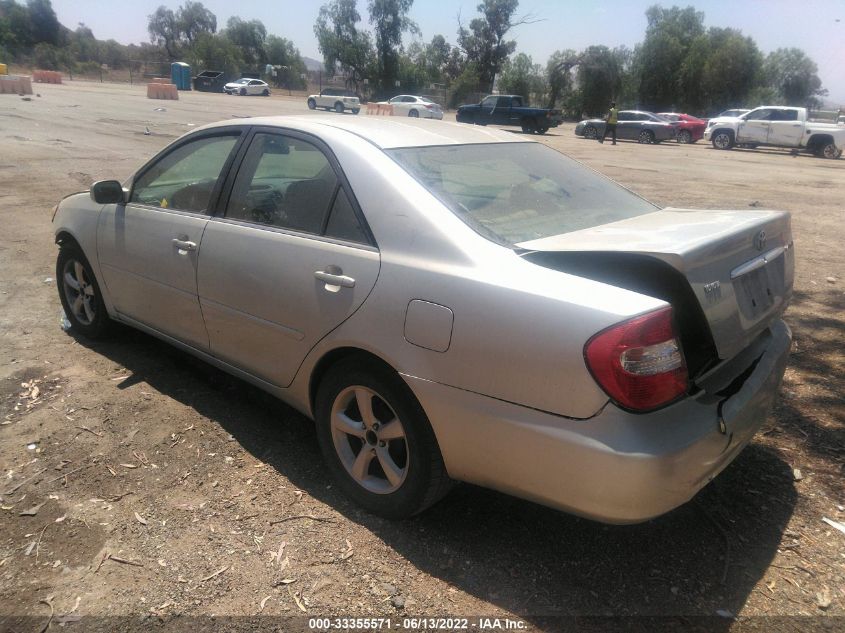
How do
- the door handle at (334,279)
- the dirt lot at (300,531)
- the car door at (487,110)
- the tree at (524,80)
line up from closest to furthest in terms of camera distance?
the dirt lot at (300,531) < the door handle at (334,279) < the car door at (487,110) < the tree at (524,80)

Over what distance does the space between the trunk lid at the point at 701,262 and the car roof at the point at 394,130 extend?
0.92 m

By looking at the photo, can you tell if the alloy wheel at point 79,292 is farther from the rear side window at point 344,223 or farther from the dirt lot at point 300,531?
the rear side window at point 344,223

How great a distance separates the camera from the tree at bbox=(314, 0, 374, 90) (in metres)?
73.4

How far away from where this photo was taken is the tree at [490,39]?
67375 millimetres

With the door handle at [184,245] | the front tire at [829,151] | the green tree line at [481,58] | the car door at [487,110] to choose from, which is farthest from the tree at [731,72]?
the door handle at [184,245]

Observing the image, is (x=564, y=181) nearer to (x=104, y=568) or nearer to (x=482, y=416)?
(x=482, y=416)

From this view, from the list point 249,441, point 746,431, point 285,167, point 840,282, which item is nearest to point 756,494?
point 746,431

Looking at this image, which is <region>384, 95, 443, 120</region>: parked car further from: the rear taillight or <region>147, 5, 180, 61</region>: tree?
<region>147, 5, 180, 61</region>: tree

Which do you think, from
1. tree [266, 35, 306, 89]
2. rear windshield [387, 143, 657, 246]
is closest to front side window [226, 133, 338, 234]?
rear windshield [387, 143, 657, 246]

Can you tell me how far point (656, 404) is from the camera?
2.15 m

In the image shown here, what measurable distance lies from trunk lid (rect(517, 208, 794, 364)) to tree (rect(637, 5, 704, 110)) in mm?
55472

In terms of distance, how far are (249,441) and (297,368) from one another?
726mm

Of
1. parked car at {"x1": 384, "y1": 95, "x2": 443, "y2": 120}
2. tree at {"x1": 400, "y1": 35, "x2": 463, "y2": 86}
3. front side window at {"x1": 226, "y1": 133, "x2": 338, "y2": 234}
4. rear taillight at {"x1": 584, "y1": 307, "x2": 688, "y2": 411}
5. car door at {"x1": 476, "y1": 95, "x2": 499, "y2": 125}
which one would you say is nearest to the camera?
rear taillight at {"x1": 584, "y1": 307, "x2": 688, "y2": 411}

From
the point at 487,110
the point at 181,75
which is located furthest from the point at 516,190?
the point at 181,75
